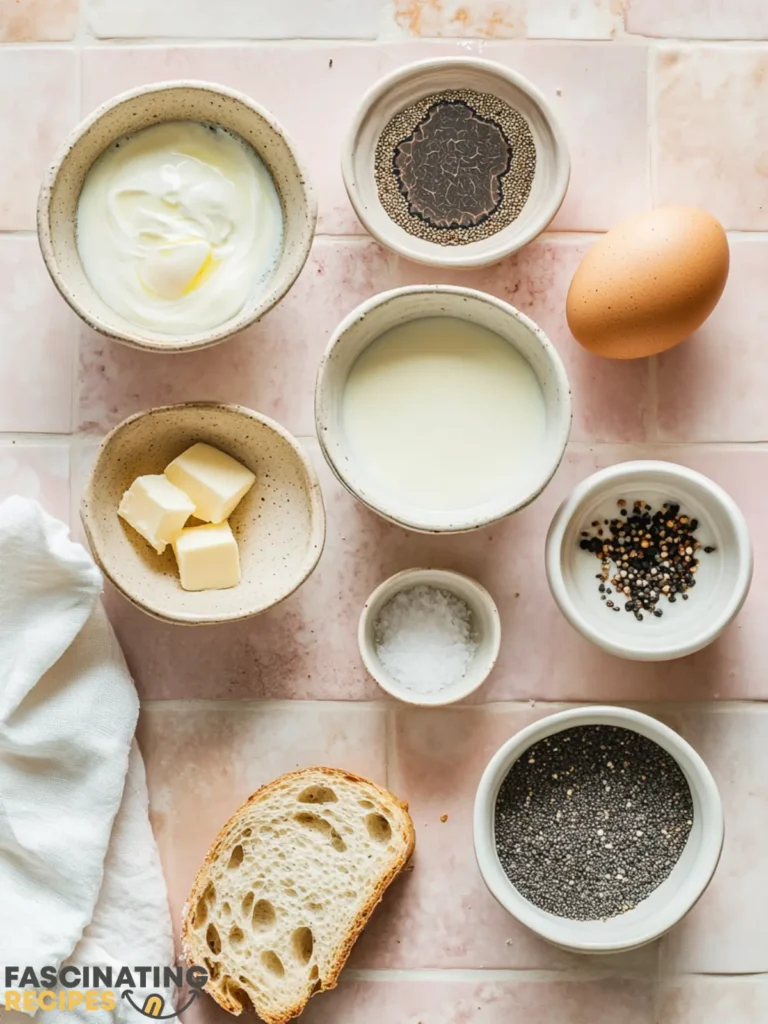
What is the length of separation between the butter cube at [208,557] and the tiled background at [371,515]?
0.10 m

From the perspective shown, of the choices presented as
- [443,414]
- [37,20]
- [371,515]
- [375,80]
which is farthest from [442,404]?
[37,20]

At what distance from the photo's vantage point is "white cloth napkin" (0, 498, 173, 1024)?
108 cm

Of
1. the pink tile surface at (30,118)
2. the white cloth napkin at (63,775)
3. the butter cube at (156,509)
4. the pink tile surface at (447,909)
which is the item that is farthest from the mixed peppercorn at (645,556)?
the pink tile surface at (30,118)

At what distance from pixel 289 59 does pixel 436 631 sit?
2.25ft

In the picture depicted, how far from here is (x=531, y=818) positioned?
1.12 meters

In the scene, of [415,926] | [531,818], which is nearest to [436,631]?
[531,818]

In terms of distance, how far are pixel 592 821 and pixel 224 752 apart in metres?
0.43

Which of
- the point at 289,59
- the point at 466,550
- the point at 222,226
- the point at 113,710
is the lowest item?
the point at 113,710

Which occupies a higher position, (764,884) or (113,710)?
(113,710)

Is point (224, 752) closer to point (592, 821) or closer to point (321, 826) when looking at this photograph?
point (321, 826)

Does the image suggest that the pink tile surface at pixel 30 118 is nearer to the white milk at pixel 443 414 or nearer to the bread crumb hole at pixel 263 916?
the white milk at pixel 443 414

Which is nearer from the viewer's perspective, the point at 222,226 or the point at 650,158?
the point at 222,226

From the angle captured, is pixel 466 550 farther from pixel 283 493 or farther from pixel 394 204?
pixel 394 204

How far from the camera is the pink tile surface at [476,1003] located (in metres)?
1.17
